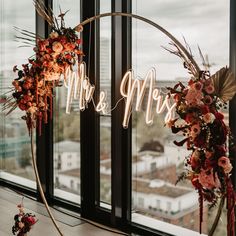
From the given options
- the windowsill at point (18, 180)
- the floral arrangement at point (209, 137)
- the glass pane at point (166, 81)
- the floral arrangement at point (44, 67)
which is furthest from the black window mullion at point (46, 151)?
the floral arrangement at point (209, 137)

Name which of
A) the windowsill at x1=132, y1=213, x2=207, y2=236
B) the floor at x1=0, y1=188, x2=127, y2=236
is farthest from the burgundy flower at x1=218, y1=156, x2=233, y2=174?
the floor at x1=0, y1=188, x2=127, y2=236

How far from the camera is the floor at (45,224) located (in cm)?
361

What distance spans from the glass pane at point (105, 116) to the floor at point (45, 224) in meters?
0.32

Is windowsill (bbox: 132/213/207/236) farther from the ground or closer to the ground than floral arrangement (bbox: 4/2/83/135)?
closer to the ground

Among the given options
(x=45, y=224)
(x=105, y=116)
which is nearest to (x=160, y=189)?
(x=105, y=116)

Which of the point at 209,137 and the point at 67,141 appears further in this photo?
the point at 67,141

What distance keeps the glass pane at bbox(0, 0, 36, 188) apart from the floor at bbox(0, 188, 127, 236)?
0.58 metres

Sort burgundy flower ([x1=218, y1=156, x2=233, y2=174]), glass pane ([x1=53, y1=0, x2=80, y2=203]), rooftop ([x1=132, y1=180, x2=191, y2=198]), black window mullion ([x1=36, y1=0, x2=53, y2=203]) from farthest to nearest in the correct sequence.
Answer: black window mullion ([x1=36, y1=0, x2=53, y2=203]) < glass pane ([x1=53, y1=0, x2=80, y2=203]) < rooftop ([x1=132, y1=180, x2=191, y2=198]) < burgundy flower ([x1=218, y1=156, x2=233, y2=174])

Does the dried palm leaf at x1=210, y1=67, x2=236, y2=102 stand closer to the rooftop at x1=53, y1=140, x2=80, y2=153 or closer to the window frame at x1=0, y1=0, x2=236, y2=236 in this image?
the window frame at x1=0, y1=0, x2=236, y2=236

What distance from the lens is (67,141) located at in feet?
14.4

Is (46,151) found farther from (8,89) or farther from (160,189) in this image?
(160,189)

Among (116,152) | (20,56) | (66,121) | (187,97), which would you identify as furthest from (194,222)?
(20,56)

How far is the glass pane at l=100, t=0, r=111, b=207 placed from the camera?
3770 millimetres

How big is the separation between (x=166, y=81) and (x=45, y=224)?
178cm
